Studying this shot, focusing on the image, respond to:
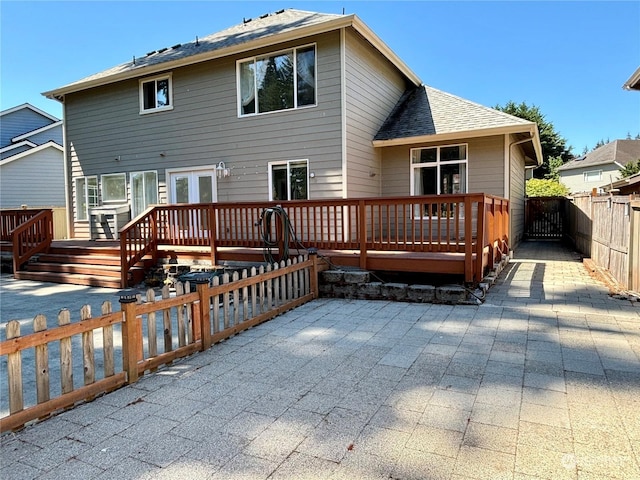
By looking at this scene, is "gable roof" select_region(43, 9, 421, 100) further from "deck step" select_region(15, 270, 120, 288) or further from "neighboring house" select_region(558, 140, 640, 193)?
"neighboring house" select_region(558, 140, 640, 193)

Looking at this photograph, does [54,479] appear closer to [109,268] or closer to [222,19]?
[109,268]

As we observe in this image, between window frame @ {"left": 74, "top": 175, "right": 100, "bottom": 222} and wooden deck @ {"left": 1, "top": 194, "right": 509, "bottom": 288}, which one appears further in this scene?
window frame @ {"left": 74, "top": 175, "right": 100, "bottom": 222}

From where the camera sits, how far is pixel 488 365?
3.49 meters

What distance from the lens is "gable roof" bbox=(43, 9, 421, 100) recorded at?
28.5 feet

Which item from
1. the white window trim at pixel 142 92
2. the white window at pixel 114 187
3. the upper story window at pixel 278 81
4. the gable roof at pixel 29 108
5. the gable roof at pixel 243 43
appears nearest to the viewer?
the gable roof at pixel 243 43

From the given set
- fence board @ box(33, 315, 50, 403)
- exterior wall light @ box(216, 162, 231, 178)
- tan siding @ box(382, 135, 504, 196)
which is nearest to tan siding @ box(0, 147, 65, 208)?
exterior wall light @ box(216, 162, 231, 178)

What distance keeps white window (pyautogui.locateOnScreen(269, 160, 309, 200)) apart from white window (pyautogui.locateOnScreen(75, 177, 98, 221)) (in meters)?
6.33

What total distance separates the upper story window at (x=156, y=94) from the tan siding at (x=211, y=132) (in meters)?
0.20

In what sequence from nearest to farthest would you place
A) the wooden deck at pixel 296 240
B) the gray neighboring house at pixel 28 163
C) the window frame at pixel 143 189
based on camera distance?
the wooden deck at pixel 296 240, the window frame at pixel 143 189, the gray neighboring house at pixel 28 163

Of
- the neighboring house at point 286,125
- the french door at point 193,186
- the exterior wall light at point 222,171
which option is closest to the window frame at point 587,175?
the neighboring house at point 286,125

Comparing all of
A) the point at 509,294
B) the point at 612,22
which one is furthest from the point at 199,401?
the point at 612,22

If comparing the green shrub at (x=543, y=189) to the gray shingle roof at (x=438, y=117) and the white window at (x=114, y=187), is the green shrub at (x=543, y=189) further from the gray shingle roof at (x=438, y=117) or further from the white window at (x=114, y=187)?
the white window at (x=114, y=187)

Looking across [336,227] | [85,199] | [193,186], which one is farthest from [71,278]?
[336,227]

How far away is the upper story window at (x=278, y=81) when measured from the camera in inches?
366
